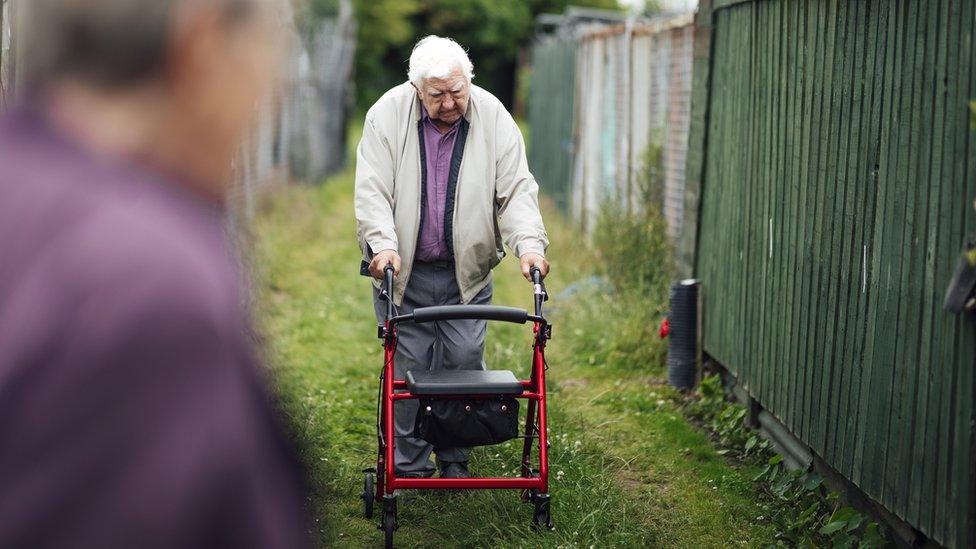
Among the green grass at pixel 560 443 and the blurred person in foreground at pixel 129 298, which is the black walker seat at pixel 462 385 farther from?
the blurred person in foreground at pixel 129 298

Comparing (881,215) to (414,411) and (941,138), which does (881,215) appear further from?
(414,411)

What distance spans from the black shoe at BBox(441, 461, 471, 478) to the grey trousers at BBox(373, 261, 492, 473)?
0.07 feet

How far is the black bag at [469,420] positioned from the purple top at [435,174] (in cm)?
85

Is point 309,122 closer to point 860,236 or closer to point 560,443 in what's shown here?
point 560,443

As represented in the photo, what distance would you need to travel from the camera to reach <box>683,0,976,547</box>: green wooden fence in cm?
365

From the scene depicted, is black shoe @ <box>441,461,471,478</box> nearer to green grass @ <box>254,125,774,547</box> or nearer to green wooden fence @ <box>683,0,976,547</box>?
green grass @ <box>254,125,774,547</box>

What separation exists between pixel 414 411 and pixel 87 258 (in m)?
4.16

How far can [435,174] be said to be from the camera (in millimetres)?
5117

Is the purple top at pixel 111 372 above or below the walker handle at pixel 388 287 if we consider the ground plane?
above

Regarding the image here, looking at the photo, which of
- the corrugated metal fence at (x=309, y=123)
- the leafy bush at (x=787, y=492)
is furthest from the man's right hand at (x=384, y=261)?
the corrugated metal fence at (x=309, y=123)

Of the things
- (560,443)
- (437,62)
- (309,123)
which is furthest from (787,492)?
(309,123)

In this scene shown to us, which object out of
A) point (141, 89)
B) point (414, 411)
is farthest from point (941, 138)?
point (141, 89)

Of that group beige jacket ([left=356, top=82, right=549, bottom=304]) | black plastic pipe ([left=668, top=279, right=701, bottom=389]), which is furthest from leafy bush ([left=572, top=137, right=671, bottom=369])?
beige jacket ([left=356, top=82, right=549, bottom=304])

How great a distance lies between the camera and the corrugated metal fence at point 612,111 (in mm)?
8953
